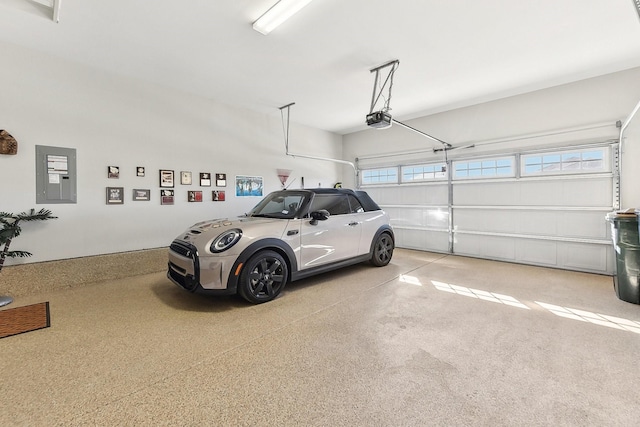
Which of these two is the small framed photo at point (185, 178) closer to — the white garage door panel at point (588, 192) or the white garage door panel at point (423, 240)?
the white garage door panel at point (423, 240)

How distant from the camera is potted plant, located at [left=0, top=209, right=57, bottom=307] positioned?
9.91 feet

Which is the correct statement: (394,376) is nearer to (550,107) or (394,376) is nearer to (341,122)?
(550,107)

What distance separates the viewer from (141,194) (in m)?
4.28

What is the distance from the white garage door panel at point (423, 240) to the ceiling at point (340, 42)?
9.57ft

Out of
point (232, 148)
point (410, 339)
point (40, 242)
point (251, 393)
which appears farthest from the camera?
point (232, 148)

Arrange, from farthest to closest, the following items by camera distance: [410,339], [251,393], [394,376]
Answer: [410,339] → [394,376] → [251,393]

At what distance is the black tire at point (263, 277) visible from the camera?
2949mm

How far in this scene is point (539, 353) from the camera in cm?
206

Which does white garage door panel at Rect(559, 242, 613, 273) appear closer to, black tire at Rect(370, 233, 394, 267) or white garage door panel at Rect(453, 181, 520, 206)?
white garage door panel at Rect(453, 181, 520, 206)

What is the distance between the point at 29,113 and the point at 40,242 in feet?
5.28

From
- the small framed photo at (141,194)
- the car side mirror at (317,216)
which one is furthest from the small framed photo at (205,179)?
the car side mirror at (317,216)

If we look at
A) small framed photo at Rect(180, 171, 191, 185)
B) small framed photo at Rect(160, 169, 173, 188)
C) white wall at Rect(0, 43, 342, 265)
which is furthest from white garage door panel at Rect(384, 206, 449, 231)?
small framed photo at Rect(160, 169, 173, 188)

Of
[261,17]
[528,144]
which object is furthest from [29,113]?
[528,144]

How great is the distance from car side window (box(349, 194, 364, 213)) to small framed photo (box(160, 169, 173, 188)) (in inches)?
117
